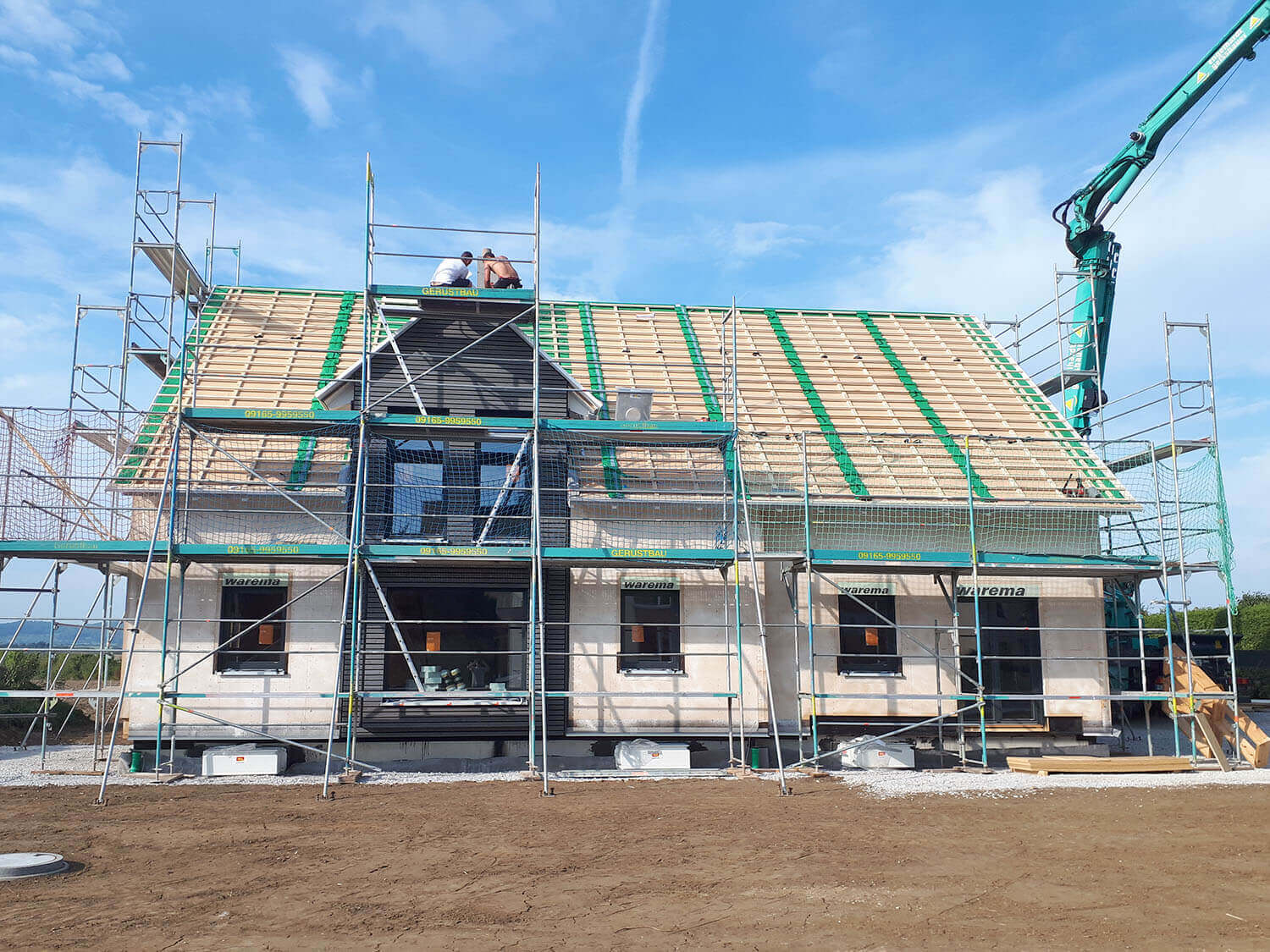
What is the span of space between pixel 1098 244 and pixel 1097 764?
44.0ft

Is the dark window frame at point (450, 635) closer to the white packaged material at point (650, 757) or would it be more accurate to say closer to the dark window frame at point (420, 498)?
the dark window frame at point (420, 498)

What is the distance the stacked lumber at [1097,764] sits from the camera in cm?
1491

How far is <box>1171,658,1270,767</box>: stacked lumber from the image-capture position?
1594cm

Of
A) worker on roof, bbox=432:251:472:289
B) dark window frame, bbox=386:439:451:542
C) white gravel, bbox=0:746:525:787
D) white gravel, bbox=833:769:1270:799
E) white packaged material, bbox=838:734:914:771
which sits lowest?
white gravel, bbox=833:769:1270:799

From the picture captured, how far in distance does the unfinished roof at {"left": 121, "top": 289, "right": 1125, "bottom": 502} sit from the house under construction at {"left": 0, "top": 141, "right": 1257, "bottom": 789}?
103 millimetres

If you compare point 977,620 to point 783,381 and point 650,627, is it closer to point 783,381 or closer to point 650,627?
point 650,627

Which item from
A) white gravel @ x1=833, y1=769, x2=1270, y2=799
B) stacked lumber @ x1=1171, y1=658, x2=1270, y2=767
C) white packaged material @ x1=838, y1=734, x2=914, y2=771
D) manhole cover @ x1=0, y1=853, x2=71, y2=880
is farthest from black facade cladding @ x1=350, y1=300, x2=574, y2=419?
stacked lumber @ x1=1171, y1=658, x2=1270, y2=767

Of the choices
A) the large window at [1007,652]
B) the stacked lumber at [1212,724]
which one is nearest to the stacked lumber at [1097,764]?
the stacked lumber at [1212,724]

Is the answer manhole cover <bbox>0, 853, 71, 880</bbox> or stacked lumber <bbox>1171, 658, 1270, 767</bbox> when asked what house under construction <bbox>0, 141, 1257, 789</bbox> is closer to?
stacked lumber <bbox>1171, 658, 1270, 767</bbox>

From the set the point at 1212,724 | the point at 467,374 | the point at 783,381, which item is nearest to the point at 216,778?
the point at 467,374

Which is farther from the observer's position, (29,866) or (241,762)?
(241,762)

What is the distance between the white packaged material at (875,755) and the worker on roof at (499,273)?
8.98m

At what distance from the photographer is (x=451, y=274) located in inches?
658

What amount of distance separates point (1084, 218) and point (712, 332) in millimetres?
9613
